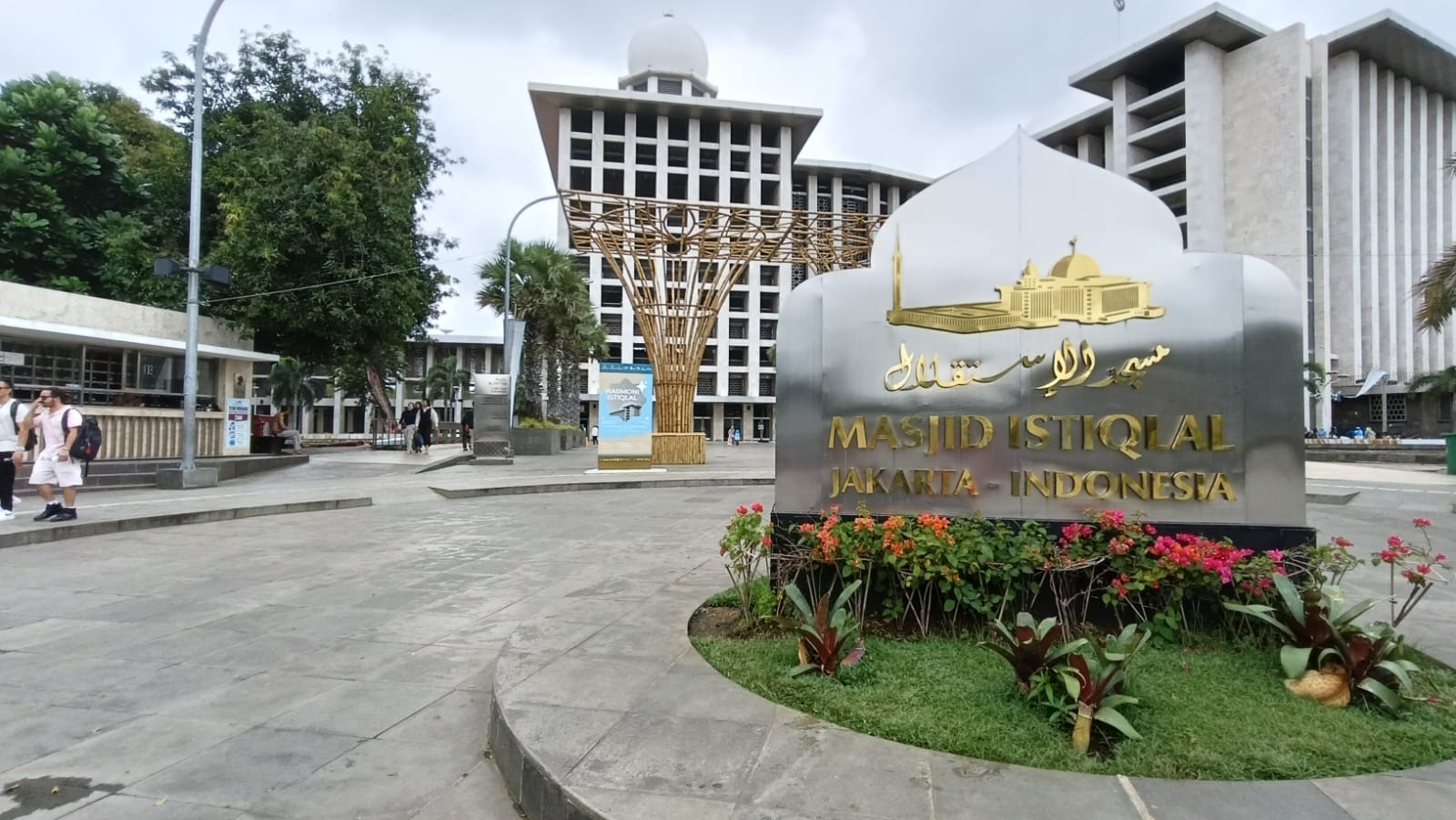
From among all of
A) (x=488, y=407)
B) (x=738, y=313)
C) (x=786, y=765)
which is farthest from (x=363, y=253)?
(x=738, y=313)

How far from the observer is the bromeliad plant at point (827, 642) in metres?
3.99

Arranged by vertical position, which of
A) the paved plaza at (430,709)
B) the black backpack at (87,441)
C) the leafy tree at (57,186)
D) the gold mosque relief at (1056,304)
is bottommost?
the paved plaza at (430,709)

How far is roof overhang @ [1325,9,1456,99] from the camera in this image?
54.1 meters

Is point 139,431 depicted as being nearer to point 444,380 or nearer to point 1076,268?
point 1076,268

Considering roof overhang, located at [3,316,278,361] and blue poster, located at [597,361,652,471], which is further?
blue poster, located at [597,361,652,471]

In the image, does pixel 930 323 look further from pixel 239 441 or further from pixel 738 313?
pixel 738 313

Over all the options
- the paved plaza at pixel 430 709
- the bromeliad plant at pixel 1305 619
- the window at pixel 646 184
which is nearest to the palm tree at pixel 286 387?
the window at pixel 646 184

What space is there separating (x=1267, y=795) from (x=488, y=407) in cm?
2182

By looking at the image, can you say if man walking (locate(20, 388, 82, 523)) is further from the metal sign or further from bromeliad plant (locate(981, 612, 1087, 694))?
bromeliad plant (locate(981, 612, 1087, 694))

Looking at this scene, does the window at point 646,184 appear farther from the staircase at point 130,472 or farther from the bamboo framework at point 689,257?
the staircase at point 130,472

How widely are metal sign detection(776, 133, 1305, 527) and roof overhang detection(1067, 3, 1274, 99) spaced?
204 feet

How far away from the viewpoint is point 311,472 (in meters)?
19.0

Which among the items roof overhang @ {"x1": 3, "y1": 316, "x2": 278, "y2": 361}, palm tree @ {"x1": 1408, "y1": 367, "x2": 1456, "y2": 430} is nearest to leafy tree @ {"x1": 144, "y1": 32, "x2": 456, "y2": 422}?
roof overhang @ {"x1": 3, "y1": 316, "x2": 278, "y2": 361}

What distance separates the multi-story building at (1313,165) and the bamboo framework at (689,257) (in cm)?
4122
